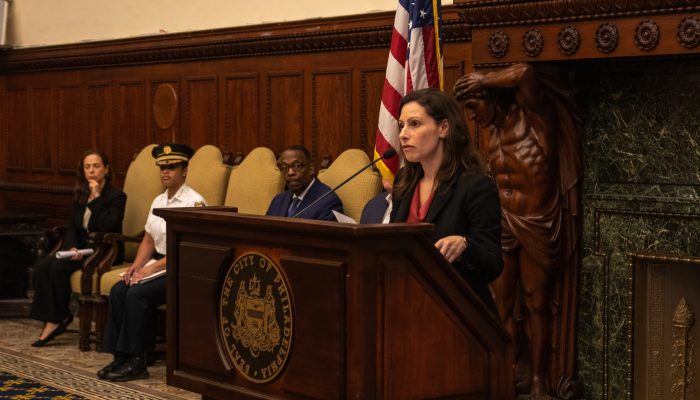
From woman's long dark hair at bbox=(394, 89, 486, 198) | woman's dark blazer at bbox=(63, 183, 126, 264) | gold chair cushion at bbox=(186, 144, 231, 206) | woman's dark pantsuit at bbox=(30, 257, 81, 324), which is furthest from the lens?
woman's dark blazer at bbox=(63, 183, 126, 264)

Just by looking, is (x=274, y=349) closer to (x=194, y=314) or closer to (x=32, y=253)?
(x=194, y=314)

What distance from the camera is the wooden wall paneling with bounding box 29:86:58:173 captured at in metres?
10.1

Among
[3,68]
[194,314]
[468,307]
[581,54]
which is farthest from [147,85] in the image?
[468,307]

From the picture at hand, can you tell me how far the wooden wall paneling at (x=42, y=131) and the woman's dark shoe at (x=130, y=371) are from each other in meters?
3.95

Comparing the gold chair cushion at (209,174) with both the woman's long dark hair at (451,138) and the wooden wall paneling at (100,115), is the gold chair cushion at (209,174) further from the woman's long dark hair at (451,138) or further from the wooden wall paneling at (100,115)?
the woman's long dark hair at (451,138)

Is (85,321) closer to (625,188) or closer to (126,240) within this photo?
(126,240)

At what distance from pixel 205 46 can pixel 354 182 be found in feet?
7.90

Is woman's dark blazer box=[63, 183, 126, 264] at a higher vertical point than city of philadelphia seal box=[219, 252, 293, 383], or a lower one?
higher

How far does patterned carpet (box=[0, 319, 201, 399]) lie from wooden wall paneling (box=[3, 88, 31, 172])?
261 cm

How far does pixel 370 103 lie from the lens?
23.6 ft

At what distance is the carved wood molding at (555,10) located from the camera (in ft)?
15.7

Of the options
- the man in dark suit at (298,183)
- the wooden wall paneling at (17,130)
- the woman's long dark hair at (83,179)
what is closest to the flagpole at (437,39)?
the man in dark suit at (298,183)

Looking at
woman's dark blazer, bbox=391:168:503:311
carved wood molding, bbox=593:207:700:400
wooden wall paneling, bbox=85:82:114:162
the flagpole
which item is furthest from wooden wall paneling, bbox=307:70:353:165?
woman's dark blazer, bbox=391:168:503:311

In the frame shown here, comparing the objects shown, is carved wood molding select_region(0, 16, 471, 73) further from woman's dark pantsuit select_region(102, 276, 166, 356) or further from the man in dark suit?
woman's dark pantsuit select_region(102, 276, 166, 356)
